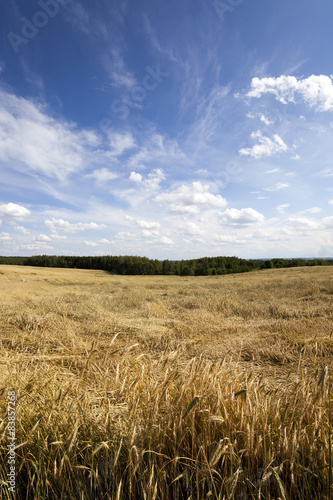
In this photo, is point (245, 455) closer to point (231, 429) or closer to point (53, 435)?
point (231, 429)

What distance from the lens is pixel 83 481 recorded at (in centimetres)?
142

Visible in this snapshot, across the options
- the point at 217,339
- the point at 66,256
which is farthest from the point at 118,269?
the point at 217,339

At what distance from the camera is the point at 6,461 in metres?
1.56

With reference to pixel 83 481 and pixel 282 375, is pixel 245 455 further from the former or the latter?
pixel 282 375

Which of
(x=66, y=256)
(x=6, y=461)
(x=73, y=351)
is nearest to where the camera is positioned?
(x=6, y=461)

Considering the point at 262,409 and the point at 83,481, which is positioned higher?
the point at 262,409

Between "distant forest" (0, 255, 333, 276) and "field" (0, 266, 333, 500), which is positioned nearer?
"field" (0, 266, 333, 500)

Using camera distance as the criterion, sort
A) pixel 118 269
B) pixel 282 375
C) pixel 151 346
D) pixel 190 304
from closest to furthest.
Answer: pixel 282 375 → pixel 151 346 → pixel 190 304 → pixel 118 269

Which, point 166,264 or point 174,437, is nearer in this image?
point 174,437

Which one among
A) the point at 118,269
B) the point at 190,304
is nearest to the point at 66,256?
the point at 118,269

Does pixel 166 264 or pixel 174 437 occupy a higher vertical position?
pixel 174 437

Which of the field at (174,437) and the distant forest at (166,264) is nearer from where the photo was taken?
the field at (174,437)

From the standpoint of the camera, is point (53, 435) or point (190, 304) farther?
point (190, 304)

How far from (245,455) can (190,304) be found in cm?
782
